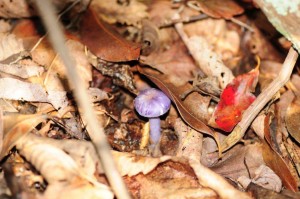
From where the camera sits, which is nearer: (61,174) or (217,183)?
(61,174)

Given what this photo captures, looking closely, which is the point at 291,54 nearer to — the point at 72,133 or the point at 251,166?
the point at 251,166

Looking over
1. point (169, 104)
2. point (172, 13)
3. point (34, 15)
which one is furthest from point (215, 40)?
point (34, 15)

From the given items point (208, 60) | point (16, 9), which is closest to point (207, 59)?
point (208, 60)

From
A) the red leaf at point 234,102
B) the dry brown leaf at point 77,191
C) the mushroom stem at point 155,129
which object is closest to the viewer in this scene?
the dry brown leaf at point 77,191

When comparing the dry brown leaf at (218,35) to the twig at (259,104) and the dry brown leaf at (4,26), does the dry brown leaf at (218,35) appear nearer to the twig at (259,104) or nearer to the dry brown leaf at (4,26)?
the twig at (259,104)

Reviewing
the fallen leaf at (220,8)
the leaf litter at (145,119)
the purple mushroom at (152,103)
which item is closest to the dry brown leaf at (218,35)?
the leaf litter at (145,119)

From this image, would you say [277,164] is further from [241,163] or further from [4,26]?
[4,26]

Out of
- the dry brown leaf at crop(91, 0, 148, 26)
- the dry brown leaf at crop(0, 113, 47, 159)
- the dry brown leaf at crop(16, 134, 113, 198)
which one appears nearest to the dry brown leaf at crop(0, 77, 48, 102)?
the dry brown leaf at crop(0, 113, 47, 159)
